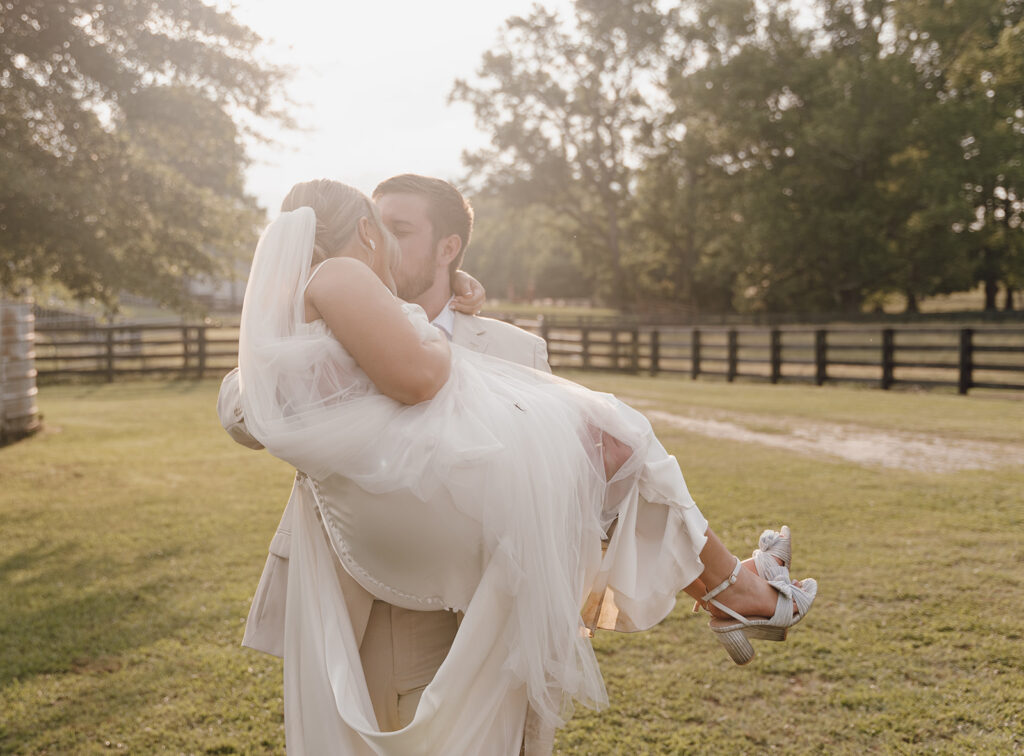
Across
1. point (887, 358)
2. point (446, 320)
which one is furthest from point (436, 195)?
point (887, 358)

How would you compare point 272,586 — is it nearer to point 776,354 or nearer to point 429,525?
point 429,525

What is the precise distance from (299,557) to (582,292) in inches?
2646

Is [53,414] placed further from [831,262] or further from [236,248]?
[831,262]

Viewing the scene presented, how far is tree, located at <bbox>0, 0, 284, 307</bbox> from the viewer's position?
7340 millimetres

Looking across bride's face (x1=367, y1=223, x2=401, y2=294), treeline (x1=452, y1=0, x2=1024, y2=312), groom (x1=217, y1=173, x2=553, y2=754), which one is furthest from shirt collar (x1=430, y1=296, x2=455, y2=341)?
treeline (x1=452, y1=0, x2=1024, y2=312)

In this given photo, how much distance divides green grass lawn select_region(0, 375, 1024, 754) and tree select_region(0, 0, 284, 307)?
2.13m

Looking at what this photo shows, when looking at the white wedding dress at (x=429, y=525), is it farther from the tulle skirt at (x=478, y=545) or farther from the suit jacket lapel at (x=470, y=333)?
the suit jacket lapel at (x=470, y=333)

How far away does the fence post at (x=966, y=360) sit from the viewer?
13508 millimetres

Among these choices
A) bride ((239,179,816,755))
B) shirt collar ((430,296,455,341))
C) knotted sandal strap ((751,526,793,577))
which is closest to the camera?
bride ((239,179,816,755))

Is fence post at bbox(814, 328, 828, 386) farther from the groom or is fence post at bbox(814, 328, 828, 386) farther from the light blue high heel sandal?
the light blue high heel sandal

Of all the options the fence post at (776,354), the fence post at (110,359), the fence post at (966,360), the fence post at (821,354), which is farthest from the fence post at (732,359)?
the fence post at (110,359)

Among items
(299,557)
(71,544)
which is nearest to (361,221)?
(299,557)

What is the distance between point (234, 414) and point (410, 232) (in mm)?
1013

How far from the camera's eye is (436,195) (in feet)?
9.71
